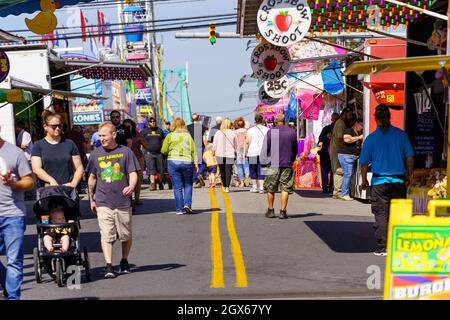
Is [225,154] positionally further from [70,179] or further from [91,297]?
[91,297]

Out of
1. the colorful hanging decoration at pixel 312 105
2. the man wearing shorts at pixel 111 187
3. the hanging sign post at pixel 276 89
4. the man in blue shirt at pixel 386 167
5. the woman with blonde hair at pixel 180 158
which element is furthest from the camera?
the colorful hanging decoration at pixel 312 105

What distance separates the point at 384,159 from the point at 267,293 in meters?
3.04

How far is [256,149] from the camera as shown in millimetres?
19344

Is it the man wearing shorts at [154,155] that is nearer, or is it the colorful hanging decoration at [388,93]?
the colorful hanging decoration at [388,93]

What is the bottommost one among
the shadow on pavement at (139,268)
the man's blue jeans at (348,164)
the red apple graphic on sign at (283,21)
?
the shadow on pavement at (139,268)

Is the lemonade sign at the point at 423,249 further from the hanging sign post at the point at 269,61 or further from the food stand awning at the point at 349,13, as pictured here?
the hanging sign post at the point at 269,61

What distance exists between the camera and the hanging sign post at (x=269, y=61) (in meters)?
16.8

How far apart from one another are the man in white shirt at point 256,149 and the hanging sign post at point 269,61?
2589 millimetres

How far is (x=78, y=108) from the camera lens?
41.4 m

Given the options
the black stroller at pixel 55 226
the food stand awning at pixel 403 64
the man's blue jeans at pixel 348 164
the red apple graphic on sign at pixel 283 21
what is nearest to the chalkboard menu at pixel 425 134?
the man's blue jeans at pixel 348 164

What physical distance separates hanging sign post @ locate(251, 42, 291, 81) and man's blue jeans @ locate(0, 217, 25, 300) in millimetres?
10531

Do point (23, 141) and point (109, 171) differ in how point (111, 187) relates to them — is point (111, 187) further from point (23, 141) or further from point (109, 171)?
point (23, 141)

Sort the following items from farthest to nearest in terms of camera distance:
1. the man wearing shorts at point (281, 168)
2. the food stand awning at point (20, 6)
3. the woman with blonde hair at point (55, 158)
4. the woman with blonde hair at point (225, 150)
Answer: the woman with blonde hair at point (225, 150) → the man wearing shorts at point (281, 168) → the food stand awning at point (20, 6) → the woman with blonde hair at point (55, 158)
